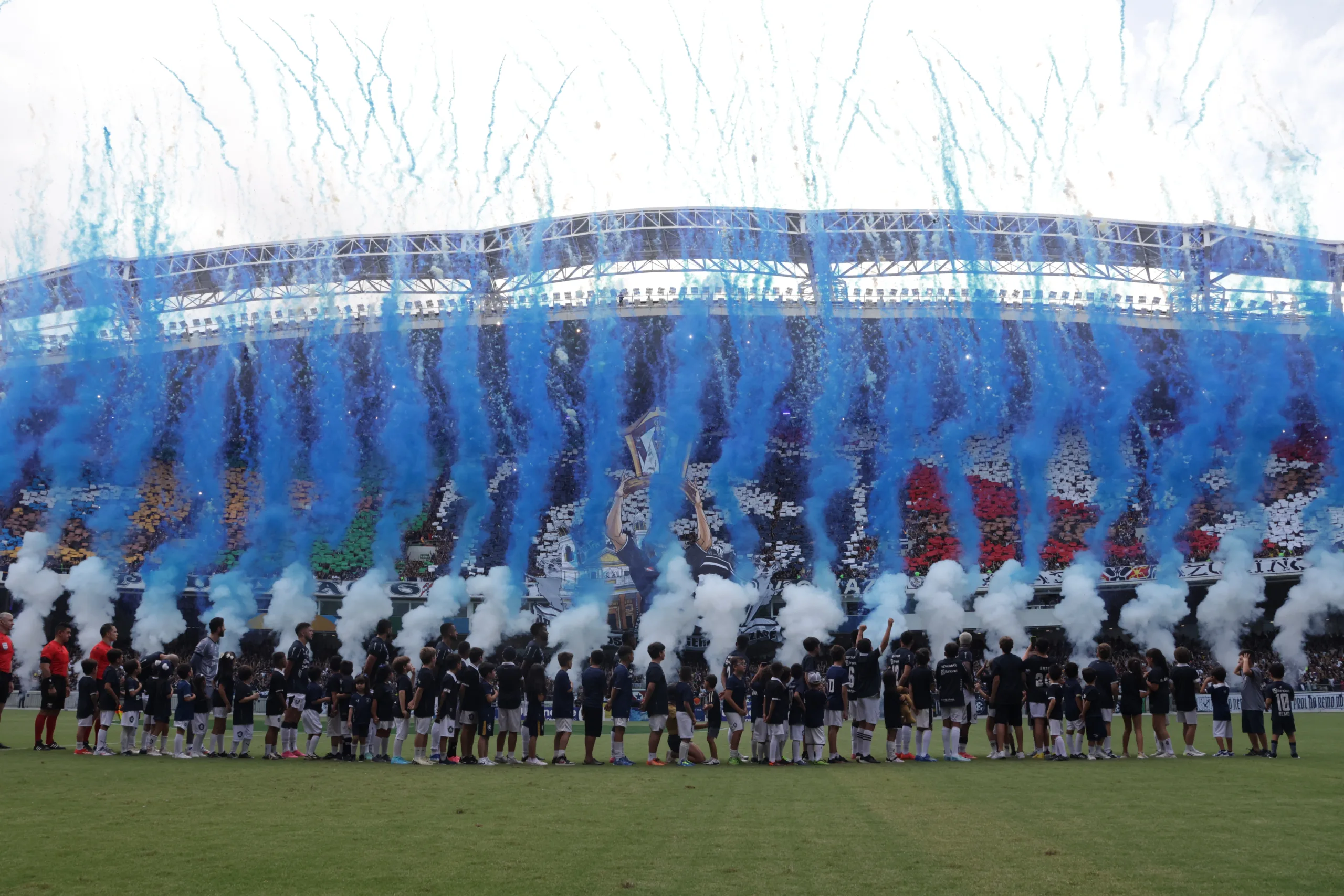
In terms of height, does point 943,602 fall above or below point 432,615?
above

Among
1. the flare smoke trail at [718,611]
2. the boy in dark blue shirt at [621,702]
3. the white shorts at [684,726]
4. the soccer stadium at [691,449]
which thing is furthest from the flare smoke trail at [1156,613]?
the boy in dark blue shirt at [621,702]

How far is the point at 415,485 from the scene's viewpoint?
3988 cm

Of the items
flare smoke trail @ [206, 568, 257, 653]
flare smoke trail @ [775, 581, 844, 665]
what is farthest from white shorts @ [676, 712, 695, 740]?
flare smoke trail @ [206, 568, 257, 653]

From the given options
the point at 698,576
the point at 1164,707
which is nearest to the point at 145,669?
the point at 1164,707

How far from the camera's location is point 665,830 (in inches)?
290

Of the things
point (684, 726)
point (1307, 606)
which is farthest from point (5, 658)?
point (1307, 606)

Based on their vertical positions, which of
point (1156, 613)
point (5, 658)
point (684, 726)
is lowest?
point (684, 726)

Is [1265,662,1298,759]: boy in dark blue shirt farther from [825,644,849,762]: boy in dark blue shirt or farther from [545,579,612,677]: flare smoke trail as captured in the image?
[545,579,612,677]: flare smoke trail

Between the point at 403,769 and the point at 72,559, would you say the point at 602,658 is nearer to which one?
the point at 403,769

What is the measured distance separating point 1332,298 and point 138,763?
120 feet

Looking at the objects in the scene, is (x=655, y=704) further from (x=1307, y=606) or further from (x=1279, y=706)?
(x=1307, y=606)

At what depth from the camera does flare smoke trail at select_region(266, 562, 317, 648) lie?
103 ft

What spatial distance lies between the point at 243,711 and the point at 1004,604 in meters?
21.1

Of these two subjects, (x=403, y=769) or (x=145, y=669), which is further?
(x=145, y=669)
